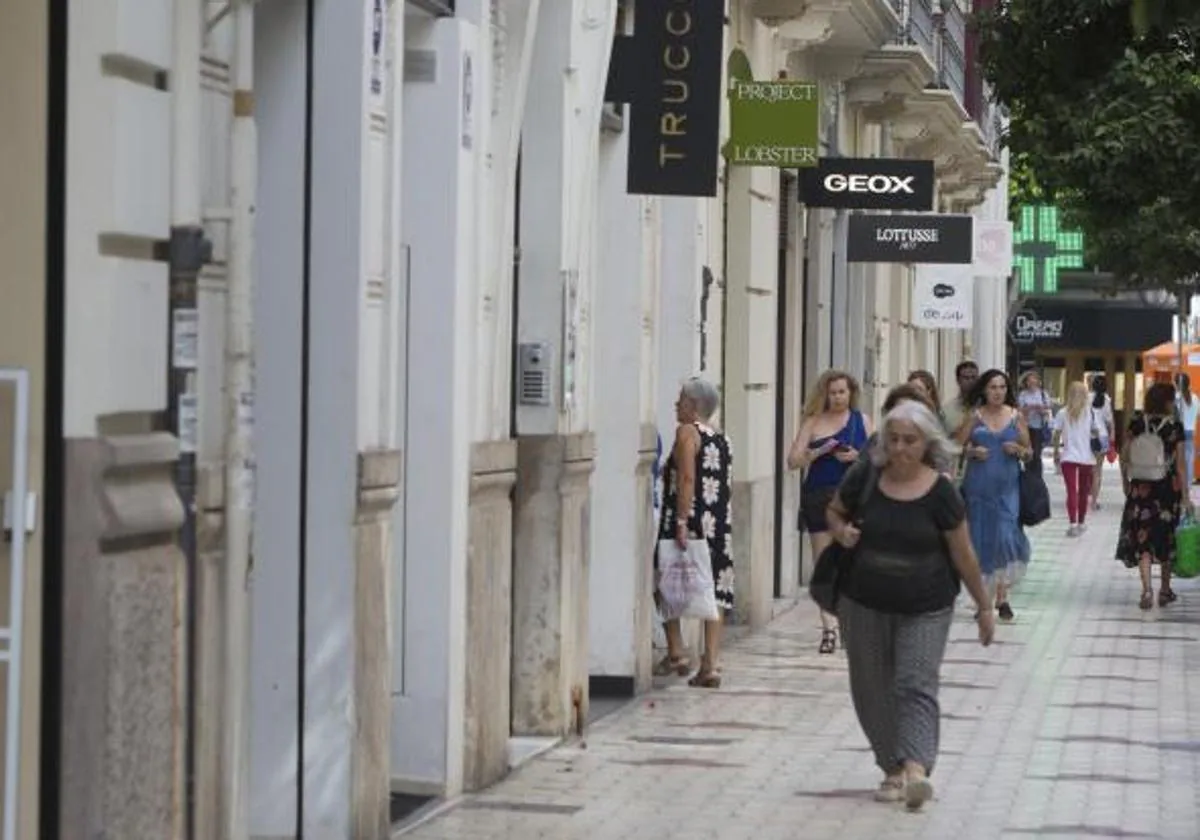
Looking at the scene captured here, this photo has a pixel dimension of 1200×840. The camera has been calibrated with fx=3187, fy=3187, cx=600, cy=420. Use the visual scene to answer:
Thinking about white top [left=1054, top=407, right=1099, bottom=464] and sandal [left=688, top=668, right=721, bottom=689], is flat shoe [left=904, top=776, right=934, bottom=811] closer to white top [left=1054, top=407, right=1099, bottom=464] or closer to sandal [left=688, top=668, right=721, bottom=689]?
sandal [left=688, top=668, right=721, bottom=689]

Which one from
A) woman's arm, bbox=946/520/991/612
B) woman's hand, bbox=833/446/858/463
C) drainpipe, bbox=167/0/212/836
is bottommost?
woman's arm, bbox=946/520/991/612

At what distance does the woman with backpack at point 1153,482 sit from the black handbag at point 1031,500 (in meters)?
1.53

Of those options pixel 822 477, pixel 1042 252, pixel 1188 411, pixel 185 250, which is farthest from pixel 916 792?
pixel 1042 252

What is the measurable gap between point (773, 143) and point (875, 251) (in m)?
7.65

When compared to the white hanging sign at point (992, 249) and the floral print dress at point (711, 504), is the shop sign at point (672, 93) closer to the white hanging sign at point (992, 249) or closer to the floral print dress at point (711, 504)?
the floral print dress at point (711, 504)

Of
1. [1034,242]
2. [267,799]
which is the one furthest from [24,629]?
[1034,242]

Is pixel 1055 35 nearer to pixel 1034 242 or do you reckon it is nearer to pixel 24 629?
pixel 24 629

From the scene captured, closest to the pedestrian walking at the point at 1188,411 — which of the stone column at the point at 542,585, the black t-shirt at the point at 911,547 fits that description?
the stone column at the point at 542,585

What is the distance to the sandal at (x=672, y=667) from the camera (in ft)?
59.4

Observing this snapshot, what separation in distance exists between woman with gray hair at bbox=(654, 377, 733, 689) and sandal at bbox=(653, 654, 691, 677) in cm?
41

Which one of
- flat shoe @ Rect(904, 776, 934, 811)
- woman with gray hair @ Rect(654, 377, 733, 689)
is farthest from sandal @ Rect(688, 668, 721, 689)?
flat shoe @ Rect(904, 776, 934, 811)

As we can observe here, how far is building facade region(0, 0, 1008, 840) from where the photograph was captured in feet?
27.1

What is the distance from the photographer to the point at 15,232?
27.1 feet

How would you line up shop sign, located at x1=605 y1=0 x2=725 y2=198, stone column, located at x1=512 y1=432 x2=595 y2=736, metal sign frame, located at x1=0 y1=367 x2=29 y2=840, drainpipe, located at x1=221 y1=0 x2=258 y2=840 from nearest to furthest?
metal sign frame, located at x1=0 y1=367 x2=29 y2=840 < drainpipe, located at x1=221 y1=0 x2=258 y2=840 < stone column, located at x1=512 y1=432 x2=595 y2=736 < shop sign, located at x1=605 y1=0 x2=725 y2=198
